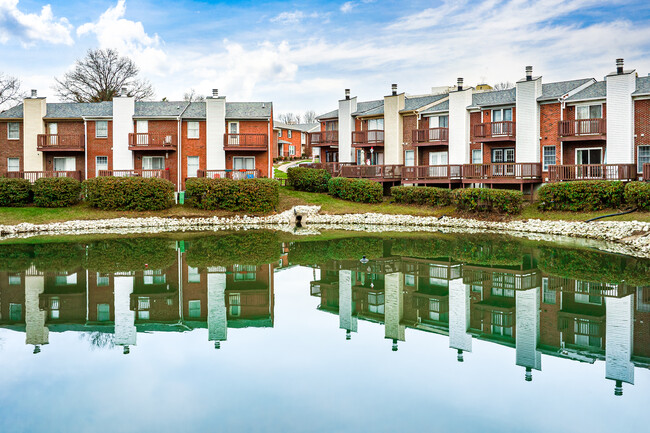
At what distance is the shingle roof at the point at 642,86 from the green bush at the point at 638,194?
7197 millimetres

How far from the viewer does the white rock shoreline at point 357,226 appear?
2603 cm

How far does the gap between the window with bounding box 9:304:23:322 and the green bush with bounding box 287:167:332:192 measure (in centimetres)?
3105

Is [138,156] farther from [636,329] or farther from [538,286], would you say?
[636,329]

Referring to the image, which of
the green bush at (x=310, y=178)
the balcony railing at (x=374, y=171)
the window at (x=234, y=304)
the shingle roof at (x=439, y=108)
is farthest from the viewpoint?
the green bush at (x=310, y=178)

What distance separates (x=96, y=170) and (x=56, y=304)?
32582mm

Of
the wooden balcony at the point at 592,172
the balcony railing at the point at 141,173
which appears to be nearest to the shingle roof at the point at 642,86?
the wooden balcony at the point at 592,172

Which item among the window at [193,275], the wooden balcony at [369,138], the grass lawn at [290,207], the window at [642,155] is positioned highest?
the wooden balcony at [369,138]

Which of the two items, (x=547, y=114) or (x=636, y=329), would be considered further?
(x=547, y=114)

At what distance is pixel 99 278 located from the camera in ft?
55.1

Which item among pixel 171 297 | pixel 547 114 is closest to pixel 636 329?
pixel 171 297

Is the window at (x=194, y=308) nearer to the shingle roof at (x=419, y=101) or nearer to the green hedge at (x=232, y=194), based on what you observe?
the green hedge at (x=232, y=194)

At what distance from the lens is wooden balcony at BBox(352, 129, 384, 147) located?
4494 cm

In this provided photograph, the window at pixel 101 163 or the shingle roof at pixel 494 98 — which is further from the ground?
the shingle roof at pixel 494 98

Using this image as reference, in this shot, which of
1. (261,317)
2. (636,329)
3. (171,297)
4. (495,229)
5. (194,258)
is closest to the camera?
(636,329)
